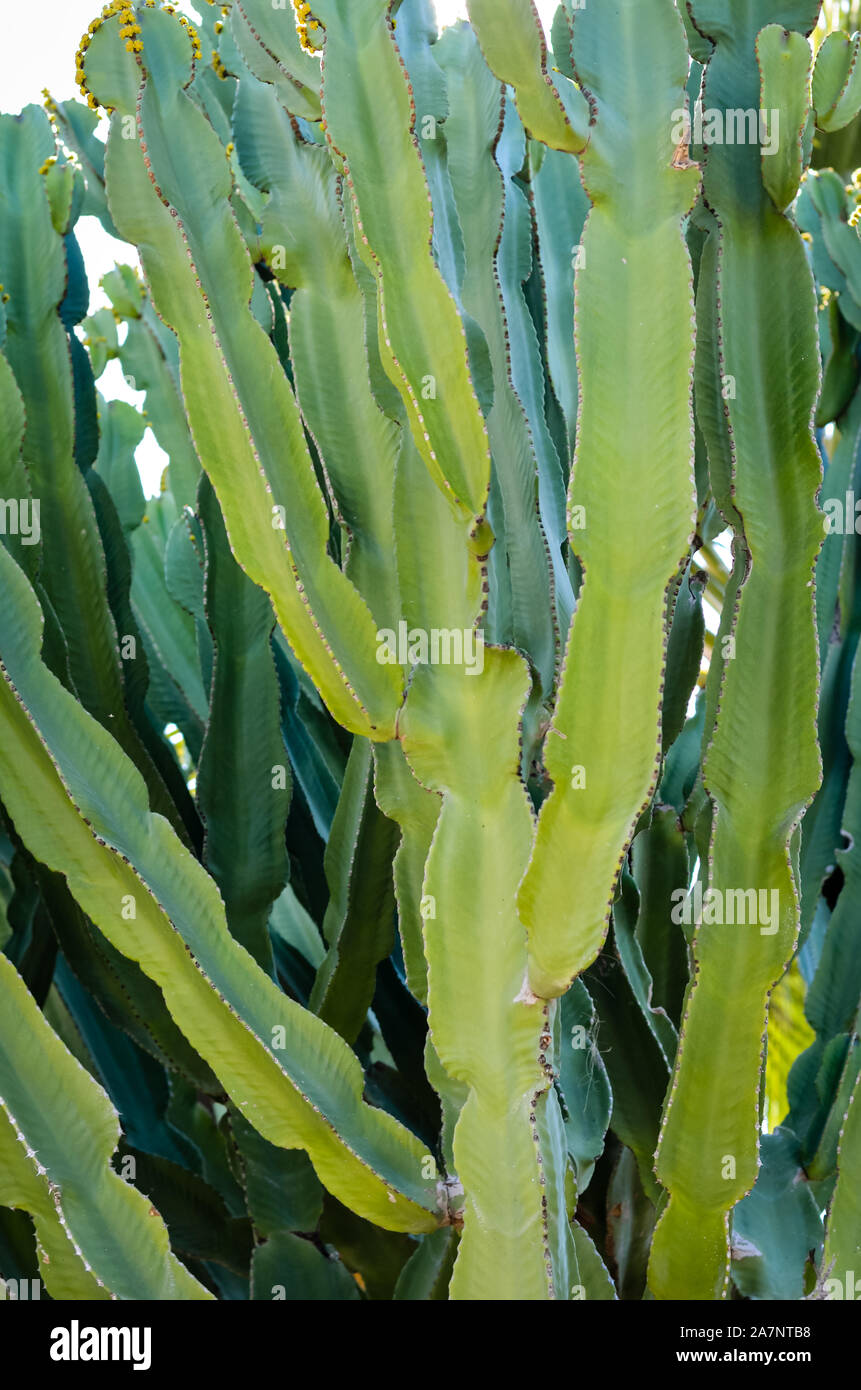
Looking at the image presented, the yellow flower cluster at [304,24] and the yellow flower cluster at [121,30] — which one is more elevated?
the yellow flower cluster at [304,24]

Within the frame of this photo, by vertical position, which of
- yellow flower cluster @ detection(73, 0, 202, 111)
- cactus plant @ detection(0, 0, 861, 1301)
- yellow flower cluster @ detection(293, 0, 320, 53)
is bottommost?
cactus plant @ detection(0, 0, 861, 1301)

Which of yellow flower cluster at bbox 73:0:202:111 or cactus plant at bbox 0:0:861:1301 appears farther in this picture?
yellow flower cluster at bbox 73:0:202:111

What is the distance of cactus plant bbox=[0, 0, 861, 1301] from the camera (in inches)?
30.7

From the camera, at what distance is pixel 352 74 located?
838 mm

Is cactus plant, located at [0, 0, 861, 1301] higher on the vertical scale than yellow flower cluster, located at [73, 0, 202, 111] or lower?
lower

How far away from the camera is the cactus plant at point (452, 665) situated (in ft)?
2.56

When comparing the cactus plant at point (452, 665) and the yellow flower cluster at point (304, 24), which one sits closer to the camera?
the cactus plant at point (452, 665)

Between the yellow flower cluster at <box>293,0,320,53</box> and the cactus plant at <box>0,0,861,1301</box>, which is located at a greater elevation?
the yellow flower cluster at <box>293,0,320,53</box>

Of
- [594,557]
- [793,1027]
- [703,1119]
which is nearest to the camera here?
[594,557]

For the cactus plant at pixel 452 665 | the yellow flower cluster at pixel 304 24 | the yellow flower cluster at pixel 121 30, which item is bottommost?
the cactus plant at pixel 452 665

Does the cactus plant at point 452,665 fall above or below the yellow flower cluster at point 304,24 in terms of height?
below
